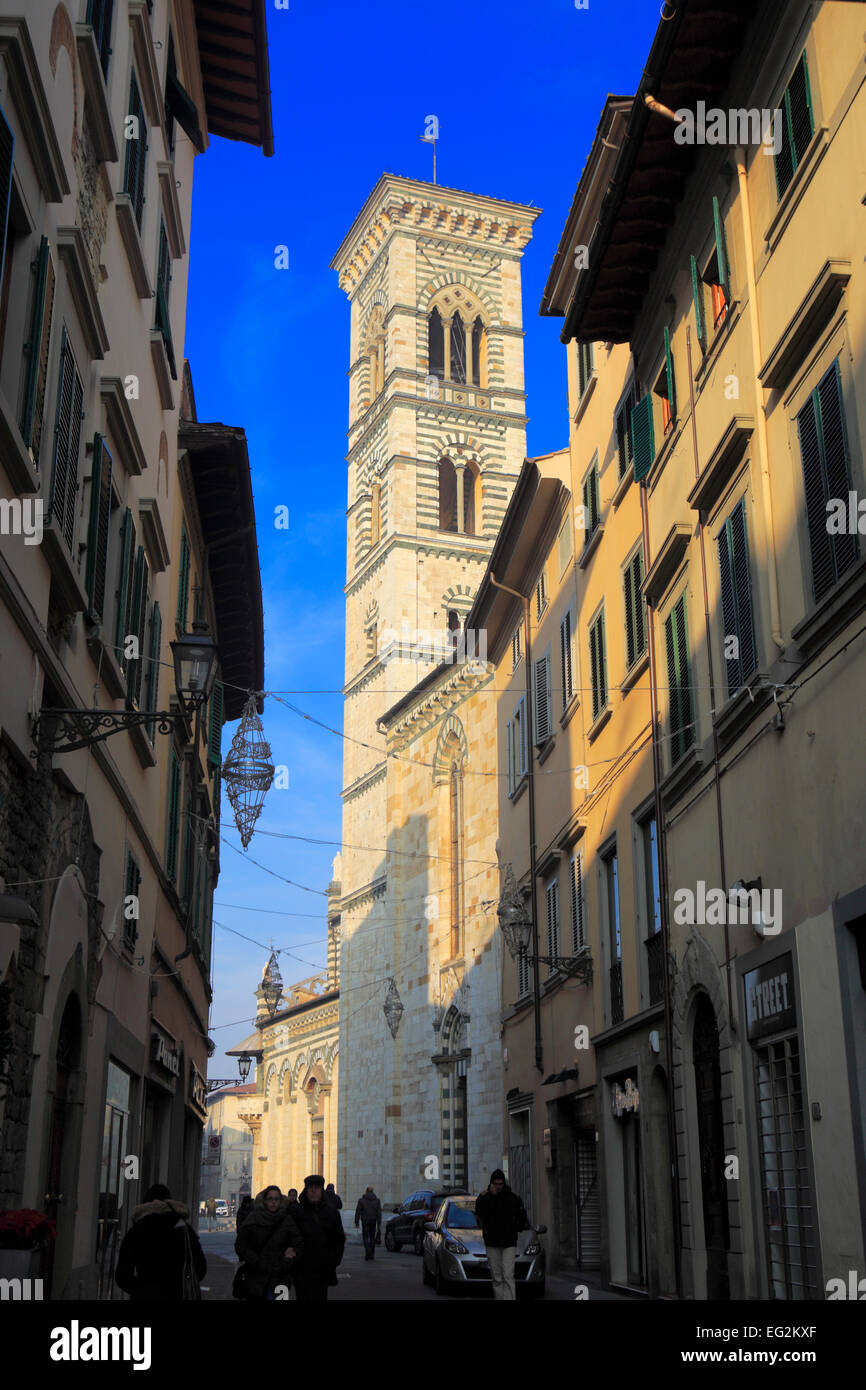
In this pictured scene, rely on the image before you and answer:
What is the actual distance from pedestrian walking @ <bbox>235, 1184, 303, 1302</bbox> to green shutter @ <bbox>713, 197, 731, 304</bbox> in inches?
360

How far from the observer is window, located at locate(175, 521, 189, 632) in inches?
758

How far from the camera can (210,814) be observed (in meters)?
26.1

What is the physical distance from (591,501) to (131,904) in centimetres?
1050

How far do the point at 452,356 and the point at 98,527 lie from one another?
182ft

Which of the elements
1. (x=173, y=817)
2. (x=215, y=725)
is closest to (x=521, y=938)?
(x=215, y=725)

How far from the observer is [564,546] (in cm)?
2417

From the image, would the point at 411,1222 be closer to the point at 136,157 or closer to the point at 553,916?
the point at 553,916

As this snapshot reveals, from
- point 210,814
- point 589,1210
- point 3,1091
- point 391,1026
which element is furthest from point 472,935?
point 3,1091

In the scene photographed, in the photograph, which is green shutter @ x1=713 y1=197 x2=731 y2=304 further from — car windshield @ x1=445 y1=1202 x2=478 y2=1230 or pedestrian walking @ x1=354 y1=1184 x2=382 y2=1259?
pedestrian walking @ x1=354 y1=1184 x2=382 y2=1259

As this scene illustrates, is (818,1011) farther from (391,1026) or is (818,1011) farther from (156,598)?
(391,1026)

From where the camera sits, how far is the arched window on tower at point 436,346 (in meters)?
63.5

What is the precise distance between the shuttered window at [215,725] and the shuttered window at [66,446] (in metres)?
14.3

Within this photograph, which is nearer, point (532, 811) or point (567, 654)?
point (567, 654)

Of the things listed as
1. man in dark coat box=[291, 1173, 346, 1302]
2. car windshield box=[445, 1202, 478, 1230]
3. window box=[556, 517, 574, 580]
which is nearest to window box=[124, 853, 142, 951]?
man in dark coat box=[291, 1173, 346, 1302]
